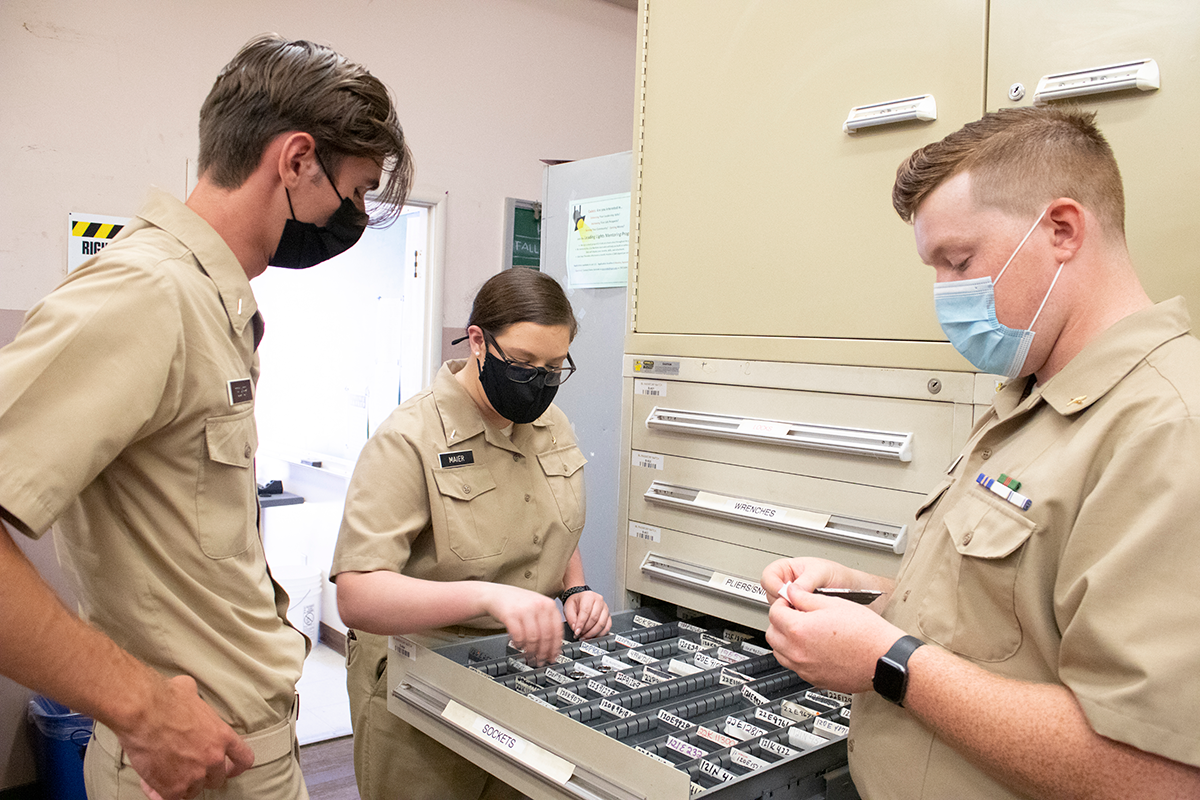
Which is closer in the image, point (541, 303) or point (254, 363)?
point (254, 363)

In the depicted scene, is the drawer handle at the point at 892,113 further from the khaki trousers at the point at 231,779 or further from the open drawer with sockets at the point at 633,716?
the khaki trousers at the point at 231,779

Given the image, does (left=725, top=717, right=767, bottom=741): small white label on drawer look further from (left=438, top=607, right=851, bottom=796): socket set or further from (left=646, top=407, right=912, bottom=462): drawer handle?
(left=646, top=407, right=912, bottom=462): drawer handle

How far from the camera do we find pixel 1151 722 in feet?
2.48

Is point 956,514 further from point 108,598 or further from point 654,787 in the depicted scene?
point 108,598

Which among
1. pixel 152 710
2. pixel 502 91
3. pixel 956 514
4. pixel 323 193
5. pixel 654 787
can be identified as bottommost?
pixel 654 787

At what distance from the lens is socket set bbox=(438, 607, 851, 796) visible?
1.20 metres

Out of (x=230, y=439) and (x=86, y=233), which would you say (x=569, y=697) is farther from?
(x=86, y=233)

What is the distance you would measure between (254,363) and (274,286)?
4159 millimetres

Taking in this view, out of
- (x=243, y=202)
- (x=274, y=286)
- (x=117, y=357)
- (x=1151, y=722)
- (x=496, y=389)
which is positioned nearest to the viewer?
(x=1151, y=722)

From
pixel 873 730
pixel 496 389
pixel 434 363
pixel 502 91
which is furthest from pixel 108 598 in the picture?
pixel 502 91

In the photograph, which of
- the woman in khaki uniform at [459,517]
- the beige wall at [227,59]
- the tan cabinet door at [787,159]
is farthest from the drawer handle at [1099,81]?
the beige wall at [227,59]

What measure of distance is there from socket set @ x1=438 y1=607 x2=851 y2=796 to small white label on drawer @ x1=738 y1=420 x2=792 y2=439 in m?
0.41

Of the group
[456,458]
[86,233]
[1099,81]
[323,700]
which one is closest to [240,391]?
[456,458]

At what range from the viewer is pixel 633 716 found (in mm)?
1289
